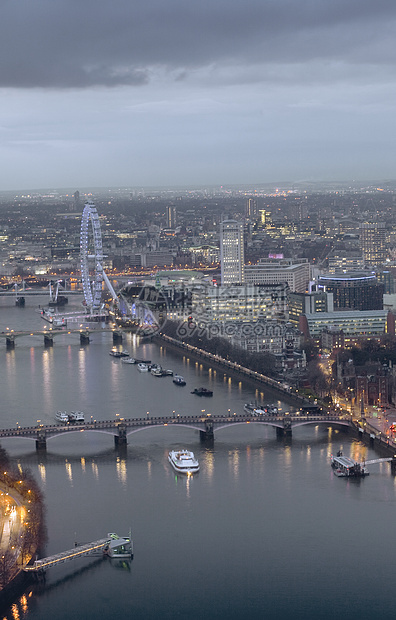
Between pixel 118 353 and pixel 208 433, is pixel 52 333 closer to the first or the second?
pixel 118 353

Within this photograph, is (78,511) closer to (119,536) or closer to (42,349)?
A: (119,536)

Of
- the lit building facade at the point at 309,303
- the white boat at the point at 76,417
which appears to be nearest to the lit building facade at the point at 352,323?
the lit building facade at the point at 309,303

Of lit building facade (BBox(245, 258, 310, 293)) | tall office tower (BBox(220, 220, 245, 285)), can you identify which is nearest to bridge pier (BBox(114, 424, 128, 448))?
lit building facade (BBox(245, 258, 310, 293))

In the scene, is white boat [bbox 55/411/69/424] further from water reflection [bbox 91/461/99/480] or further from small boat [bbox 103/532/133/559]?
small boat [bbox 103/532/133/559]

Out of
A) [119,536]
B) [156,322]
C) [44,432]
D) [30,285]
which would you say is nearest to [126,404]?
[44,432]

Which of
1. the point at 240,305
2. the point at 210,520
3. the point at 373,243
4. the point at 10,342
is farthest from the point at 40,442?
the point at 373,243
